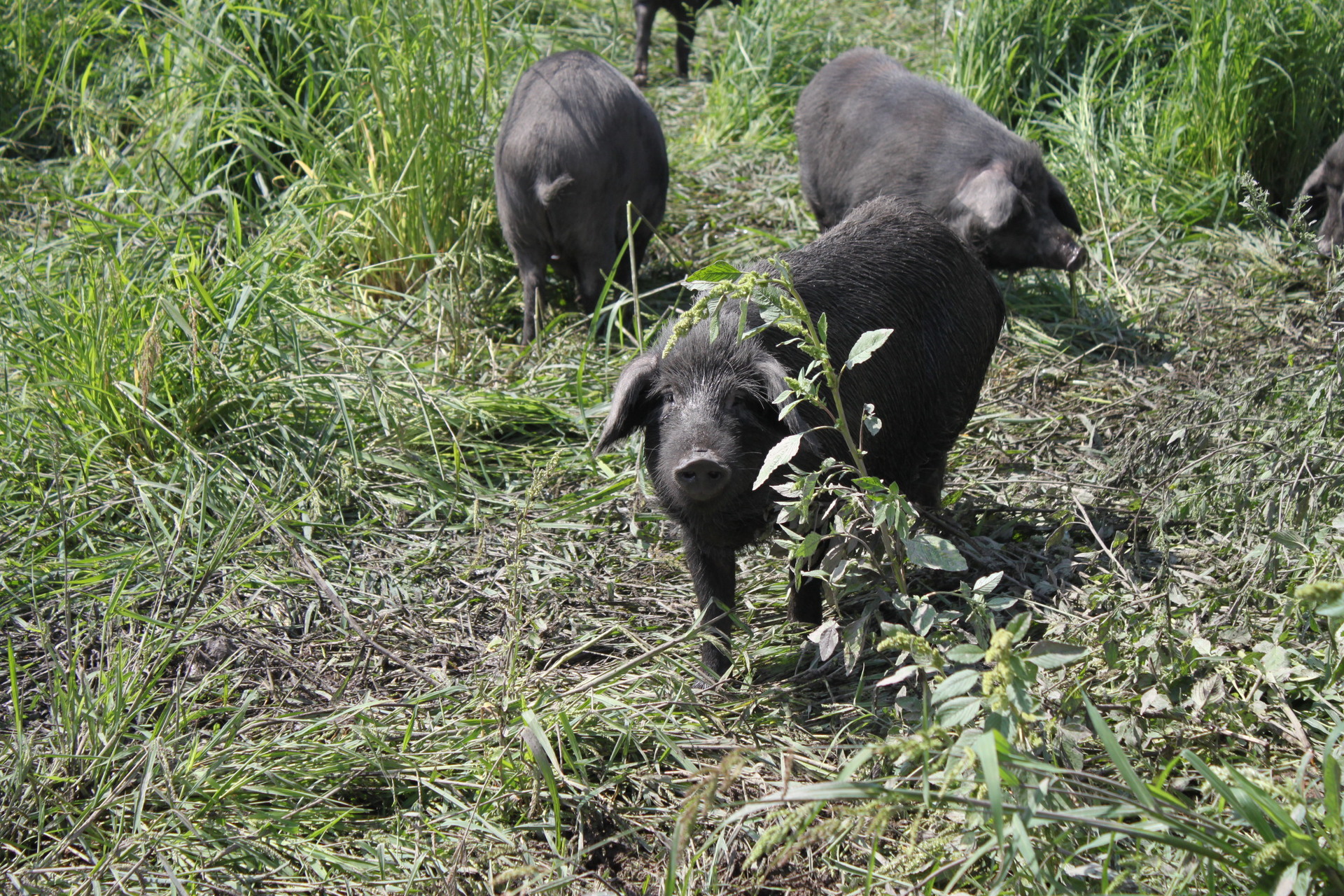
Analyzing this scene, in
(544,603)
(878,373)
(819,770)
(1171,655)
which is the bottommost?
(544,603)

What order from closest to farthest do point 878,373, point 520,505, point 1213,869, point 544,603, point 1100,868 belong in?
point 1213,869 → point 1100,868 → point 878,373 → point 544,603 → point 520,505

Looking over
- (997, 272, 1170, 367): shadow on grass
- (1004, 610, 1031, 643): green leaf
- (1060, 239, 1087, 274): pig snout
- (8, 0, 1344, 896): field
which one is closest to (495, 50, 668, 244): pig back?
(8, 0, 1344, 896): field

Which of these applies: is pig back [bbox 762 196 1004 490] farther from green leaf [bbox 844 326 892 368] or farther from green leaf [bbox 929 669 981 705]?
green leaf [bbox 929 669 981 705]

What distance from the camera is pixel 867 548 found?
8.72 ft

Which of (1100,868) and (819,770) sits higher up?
(1100,868)

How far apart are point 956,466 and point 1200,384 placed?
41.7 inches

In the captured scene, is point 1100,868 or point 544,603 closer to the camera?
point 1100,868

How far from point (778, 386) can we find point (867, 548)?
432 mm

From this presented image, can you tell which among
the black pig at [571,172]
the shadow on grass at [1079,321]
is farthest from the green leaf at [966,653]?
the black pig at [571,172]

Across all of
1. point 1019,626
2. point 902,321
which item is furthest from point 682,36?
point 1019,626

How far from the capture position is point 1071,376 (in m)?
4.63

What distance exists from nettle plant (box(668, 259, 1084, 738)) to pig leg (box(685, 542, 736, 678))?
19 centimetres

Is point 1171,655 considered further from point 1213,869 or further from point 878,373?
point 878,373

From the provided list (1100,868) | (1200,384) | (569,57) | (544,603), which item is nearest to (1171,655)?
(1100,868)
